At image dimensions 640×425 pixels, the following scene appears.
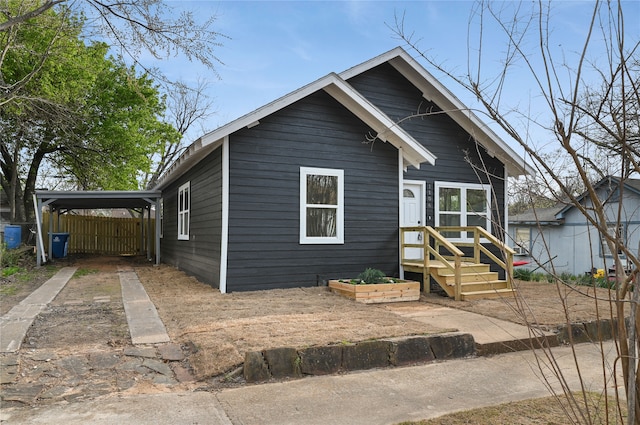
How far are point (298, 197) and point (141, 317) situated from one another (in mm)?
3795

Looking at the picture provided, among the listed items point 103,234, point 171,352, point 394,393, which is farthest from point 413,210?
point 103,234

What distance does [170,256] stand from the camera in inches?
596

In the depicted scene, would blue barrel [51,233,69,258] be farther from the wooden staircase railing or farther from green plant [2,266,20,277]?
the wooden staircase railing

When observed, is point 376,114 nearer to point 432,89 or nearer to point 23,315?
point 432,89

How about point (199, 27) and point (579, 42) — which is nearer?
point (579, 42)

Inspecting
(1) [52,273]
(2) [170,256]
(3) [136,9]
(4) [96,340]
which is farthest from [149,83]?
(4) [96,340]

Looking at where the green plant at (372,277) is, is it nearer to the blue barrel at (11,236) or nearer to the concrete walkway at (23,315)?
the concrete walkway at (23,315)

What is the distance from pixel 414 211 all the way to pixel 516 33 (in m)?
9.32

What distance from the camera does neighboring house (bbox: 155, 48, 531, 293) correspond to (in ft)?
28.5

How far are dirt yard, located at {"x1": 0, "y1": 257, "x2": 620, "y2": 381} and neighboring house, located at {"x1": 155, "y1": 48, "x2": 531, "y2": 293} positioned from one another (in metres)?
0.76

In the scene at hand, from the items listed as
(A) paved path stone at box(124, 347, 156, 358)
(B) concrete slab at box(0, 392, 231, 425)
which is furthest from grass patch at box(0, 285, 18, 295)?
(B) concrete slab at box(0, 392, 231, 425)

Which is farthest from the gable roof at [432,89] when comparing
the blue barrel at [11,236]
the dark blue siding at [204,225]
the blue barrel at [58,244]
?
the blue barrel at [11,236]

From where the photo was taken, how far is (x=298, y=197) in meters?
9.21

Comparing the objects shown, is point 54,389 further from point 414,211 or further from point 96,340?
point 414,211
